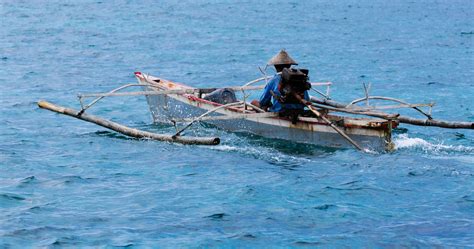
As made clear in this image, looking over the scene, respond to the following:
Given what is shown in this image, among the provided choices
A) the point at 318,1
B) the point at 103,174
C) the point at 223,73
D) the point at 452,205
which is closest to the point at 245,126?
the point at 103,174

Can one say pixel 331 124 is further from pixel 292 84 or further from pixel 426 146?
pixel 426 146

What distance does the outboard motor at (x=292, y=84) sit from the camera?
16.4 meters

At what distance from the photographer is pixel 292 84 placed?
54.3 ft

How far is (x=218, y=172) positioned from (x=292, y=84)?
217cm

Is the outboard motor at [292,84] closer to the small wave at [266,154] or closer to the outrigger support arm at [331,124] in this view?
the outrigger support arm at [331,124]

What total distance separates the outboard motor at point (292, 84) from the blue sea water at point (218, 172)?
40.4 inches

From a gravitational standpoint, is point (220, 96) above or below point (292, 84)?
below

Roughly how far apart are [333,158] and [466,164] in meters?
2.41

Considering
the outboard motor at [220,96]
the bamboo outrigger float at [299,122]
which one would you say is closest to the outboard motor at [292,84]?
the bamboo outrigger float at [299,122]

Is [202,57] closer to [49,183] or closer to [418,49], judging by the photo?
[418,49]

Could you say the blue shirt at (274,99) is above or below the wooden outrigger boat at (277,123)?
above

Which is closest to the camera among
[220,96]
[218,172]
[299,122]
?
[218,172]

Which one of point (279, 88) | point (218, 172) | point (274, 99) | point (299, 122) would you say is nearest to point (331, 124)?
point (299, 122)

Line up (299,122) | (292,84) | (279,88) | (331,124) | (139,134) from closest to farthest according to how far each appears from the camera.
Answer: (331,124), (292,84), (279,88), (299,122), (139,134)
